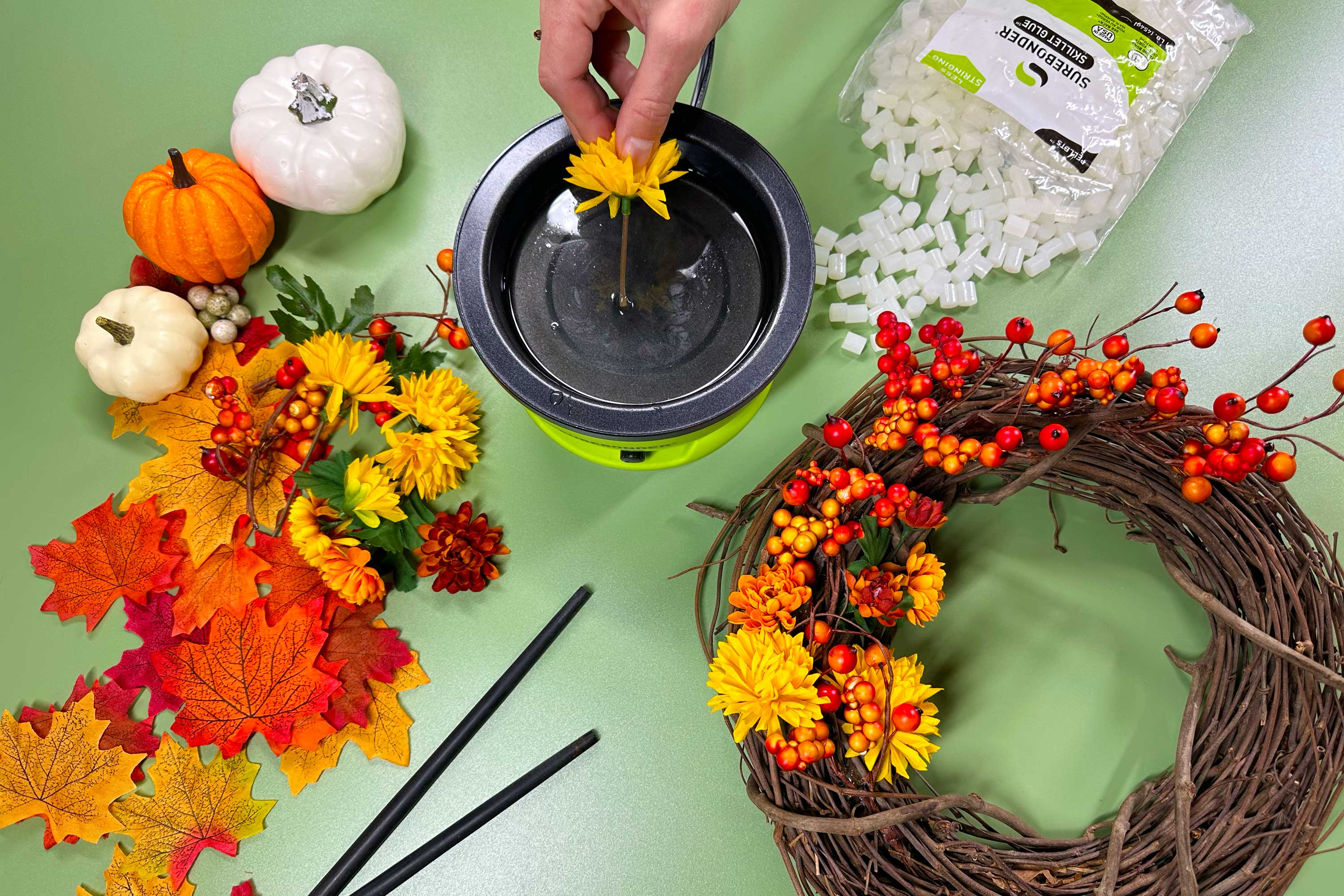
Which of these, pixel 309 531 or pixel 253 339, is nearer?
pixel 309 531

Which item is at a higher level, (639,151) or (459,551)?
(639,151)

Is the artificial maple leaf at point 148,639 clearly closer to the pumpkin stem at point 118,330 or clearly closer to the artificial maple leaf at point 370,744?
the artificial maple leaf at point 370,744

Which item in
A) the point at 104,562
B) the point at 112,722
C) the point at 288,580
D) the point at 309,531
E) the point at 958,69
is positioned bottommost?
the point at 112,722

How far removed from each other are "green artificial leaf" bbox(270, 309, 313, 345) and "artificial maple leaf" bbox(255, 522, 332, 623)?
0.24 m

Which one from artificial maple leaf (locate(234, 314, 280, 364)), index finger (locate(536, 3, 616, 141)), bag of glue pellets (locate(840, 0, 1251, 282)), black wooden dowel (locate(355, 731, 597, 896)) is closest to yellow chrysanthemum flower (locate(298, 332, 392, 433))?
artificial maple leaf (locate(234, 314, 280, 364))

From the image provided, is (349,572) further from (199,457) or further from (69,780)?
(69,780)

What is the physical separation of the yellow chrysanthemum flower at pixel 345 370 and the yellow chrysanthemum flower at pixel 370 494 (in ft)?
0.17

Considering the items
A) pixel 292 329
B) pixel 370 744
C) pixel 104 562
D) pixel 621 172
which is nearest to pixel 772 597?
pixel 621 172

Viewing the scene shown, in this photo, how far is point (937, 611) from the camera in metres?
0.83

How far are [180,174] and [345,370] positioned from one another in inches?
12.9

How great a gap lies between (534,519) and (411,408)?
0.21 m

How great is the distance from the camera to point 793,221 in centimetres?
89

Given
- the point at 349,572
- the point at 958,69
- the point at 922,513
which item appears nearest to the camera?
the point at 922,513

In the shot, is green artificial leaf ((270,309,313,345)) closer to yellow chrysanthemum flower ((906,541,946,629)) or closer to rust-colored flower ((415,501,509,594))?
rust-colored flower ((415,501,509,594))
